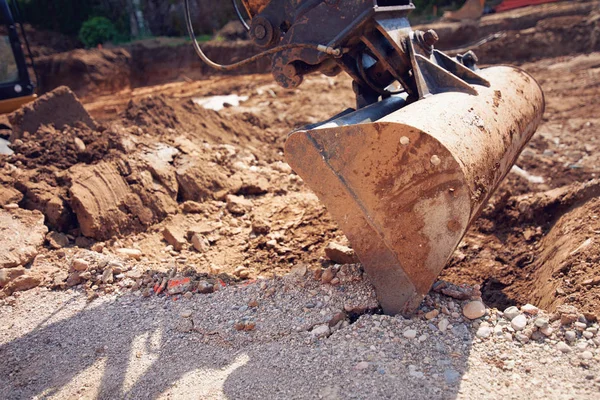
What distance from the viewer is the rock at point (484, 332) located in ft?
9.24

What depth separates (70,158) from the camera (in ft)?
17.0

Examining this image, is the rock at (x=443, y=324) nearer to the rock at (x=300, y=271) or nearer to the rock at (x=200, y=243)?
the rock at (x=300, y=271)

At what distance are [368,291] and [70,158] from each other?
3493 mm

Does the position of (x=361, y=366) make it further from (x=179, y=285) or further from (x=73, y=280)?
(x=73, y=280)

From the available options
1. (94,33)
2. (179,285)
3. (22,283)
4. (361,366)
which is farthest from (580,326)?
(94,33)

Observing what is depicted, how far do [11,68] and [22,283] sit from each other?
4.20m

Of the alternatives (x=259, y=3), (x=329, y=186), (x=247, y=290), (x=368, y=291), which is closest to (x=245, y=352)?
(x=247, y=290)

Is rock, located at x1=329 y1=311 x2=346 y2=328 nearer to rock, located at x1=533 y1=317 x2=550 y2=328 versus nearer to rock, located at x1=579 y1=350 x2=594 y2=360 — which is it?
rock, located at x1=533 y1=317 x2=550 y2=328

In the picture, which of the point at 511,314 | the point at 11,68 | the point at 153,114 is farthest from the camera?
the point at 11,68

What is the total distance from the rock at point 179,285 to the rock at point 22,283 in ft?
3.56

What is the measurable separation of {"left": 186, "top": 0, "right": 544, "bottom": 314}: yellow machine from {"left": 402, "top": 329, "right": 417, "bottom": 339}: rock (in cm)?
18

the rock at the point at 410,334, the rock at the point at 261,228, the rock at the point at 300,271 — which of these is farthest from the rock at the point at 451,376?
the rock at the point at 261,228

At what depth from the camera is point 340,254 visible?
12.7 ft

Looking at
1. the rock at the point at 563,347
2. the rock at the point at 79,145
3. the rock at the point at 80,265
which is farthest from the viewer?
the rock at the point at 79,145
